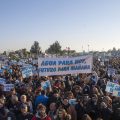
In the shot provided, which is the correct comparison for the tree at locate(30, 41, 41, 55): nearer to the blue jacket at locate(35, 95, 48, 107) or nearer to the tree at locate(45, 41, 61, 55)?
the tree at locate(45, 41, 61, 55)

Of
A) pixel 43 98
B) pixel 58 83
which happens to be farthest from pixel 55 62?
pixel 43 98

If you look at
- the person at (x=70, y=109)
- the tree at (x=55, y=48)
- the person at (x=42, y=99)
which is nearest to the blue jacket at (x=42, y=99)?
the person at (x=42, y=99)

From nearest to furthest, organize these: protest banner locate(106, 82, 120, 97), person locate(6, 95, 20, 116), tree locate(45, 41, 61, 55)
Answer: person locate(6, 95, 20, 116), protest banner locate(106, 82, 120, 97), tree locate(45, 41, 61, 55)

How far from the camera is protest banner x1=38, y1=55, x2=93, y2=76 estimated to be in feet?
47.3

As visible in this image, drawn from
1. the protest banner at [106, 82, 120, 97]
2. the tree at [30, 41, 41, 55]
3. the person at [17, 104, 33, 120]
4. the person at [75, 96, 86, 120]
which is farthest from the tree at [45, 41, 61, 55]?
the person at [17, 104, 33, 120]

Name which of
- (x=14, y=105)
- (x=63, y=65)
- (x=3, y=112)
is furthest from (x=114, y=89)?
(x=3, y=112)

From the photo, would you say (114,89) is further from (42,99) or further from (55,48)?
(55,48)

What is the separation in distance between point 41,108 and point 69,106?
1.91 m

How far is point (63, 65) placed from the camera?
14.6 metres

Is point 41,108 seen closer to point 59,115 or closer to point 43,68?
point 59,115

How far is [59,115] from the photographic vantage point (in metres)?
Result: 9.09

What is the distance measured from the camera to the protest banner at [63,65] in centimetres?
1443

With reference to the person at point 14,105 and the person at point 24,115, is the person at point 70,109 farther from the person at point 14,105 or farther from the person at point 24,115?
the person at point 24,115

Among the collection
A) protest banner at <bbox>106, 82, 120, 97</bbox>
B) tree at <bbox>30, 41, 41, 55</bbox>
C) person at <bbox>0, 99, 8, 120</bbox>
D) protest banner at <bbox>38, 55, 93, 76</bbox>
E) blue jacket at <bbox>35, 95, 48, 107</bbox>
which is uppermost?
tree at <bbox>30, 41, 41, 55</bbox>
